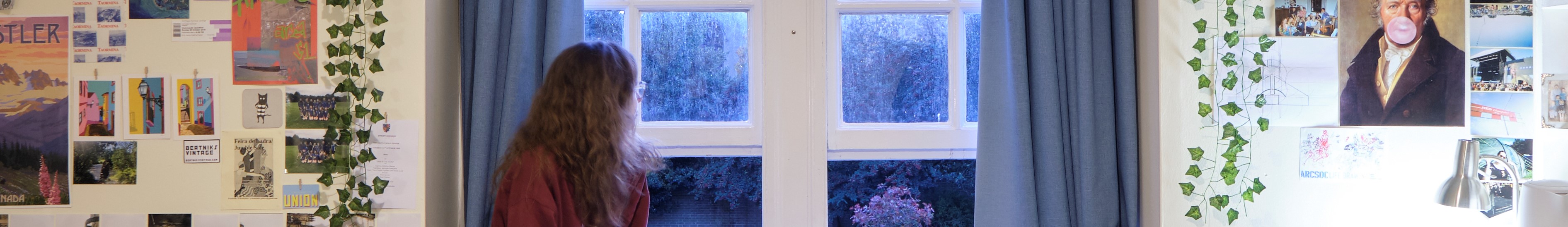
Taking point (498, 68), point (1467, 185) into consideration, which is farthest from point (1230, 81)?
point (498, 68)

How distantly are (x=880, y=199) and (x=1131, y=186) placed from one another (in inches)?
24.9

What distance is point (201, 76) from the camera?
1653mm

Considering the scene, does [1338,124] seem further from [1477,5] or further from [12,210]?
[12,210]

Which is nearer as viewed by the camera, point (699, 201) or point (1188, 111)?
point (1188, 111)

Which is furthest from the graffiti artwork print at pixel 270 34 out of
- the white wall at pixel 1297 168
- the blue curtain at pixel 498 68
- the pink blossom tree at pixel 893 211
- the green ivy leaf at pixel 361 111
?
the white wall at pixel 1297 168

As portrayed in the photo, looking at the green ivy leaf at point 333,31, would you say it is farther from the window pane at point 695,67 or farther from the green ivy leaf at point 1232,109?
the green ivy leaf at point 1232,109

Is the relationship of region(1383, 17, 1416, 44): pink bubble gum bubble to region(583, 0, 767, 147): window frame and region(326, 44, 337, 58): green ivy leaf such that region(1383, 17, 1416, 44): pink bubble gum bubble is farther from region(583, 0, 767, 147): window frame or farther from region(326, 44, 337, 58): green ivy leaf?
region(326, 44, 337, 58): green ivy leaf

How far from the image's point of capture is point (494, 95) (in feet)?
6.32

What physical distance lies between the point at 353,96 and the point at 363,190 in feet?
0.64

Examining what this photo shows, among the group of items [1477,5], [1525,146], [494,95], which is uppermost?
[1477,5]

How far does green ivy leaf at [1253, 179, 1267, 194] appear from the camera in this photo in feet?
5.47

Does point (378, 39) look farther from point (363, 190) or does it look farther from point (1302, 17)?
point (1302, 17)

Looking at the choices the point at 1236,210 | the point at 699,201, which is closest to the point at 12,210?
the point at 699,201

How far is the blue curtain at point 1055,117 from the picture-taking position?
1.91 m
